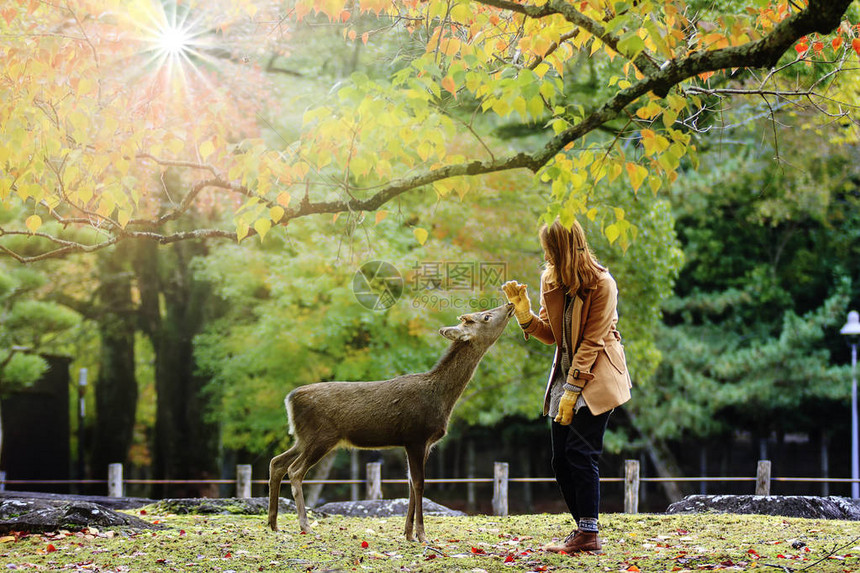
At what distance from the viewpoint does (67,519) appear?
596 centimetres

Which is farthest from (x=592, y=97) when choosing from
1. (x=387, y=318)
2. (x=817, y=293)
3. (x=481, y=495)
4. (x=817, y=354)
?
(x=481, y=495)

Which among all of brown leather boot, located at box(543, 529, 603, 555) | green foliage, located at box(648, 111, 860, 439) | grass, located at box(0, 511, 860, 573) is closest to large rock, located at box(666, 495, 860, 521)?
grass, located at box(0, 511, 860, 573)

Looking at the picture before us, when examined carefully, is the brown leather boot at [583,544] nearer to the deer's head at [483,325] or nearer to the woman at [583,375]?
the woman at [583,375]

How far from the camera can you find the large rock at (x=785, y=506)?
741 centimetres

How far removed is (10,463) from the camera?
20562mm

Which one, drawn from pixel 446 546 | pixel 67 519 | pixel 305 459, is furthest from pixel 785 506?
pixel 67 519

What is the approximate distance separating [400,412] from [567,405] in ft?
3.84

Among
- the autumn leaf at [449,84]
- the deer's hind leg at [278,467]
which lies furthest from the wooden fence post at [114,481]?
the autumn leaf at [449,84]

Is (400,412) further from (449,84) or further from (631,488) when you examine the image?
(631,488)

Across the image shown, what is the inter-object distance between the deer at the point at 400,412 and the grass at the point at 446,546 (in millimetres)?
417

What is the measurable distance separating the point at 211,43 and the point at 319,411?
11.1 m

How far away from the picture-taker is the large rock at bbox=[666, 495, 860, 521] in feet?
24.3

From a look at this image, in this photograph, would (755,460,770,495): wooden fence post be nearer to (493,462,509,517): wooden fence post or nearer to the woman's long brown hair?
(493,462,509,517): wooden fence post

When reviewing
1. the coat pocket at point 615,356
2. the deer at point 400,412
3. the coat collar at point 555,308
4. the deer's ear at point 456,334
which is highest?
the coat collar at point 555,308
